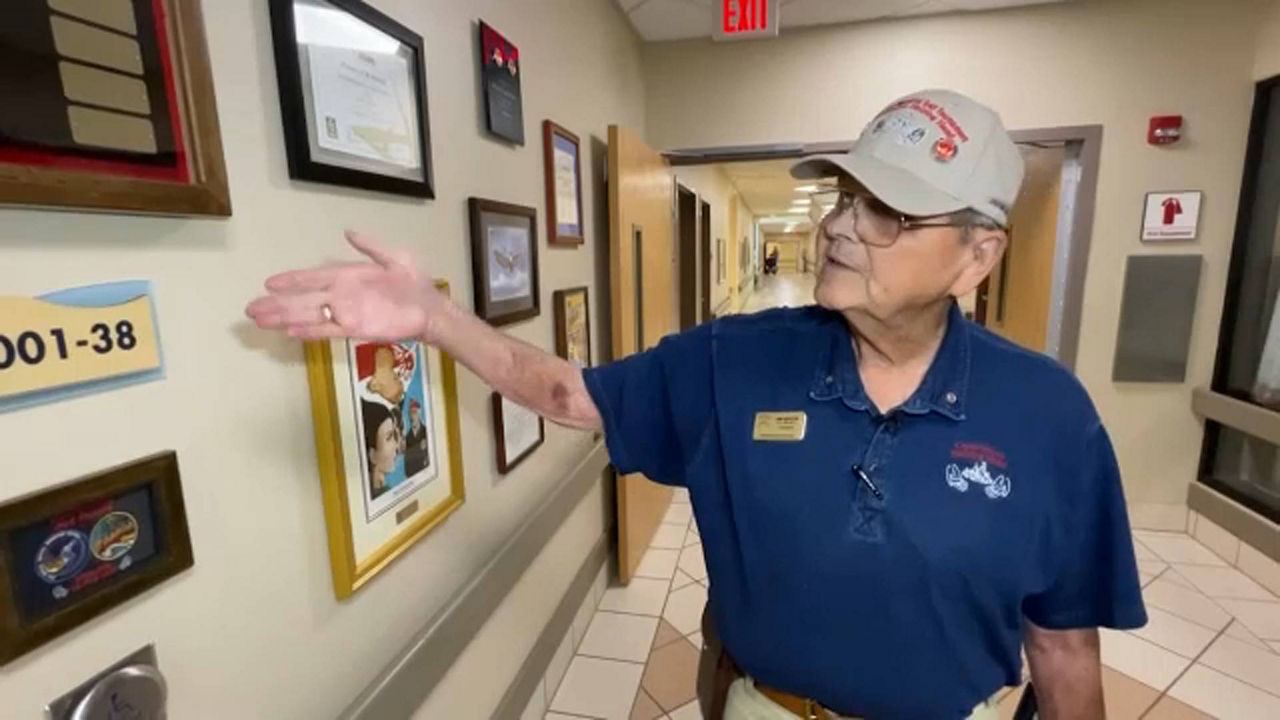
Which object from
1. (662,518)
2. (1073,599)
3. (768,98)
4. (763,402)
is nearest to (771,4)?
(768,98)

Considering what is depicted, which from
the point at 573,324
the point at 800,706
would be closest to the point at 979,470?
the point at 800,706

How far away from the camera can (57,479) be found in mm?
657

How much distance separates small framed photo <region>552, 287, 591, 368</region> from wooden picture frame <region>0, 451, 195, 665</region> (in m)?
1.43

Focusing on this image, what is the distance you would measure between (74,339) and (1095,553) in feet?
4.44

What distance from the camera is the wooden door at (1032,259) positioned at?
316cm

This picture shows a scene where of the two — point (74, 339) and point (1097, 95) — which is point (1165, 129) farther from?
point (74, 339)

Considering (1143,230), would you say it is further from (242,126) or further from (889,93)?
(242,126)

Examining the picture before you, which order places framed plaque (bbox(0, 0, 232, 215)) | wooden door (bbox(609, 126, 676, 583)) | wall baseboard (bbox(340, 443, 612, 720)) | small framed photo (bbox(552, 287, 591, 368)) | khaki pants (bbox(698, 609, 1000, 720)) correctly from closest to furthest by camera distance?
framed plaque (bbox(0, 0, 232, 215)), khaki pants (bbox(698, 609, 1000, 720)), wall baseboard (bbox(340, 443, 612, 720)), small framed photo (bbox(552, 287, 591, 368)), wooden door (bbox(609, 126, 676, 583))

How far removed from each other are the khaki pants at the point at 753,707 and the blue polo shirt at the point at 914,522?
0.04m

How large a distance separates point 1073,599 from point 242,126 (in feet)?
4.65

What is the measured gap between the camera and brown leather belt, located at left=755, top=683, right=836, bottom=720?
98 centimetres

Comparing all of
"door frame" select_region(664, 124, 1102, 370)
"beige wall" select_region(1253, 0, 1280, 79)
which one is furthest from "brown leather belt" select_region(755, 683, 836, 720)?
"beige wall" select_region(1253, 0, 1280, 79)

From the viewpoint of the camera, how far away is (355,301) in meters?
0.82

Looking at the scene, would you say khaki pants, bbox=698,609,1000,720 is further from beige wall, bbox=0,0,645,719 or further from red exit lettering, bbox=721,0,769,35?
red exit lettering, bbox=721,0,769,35
